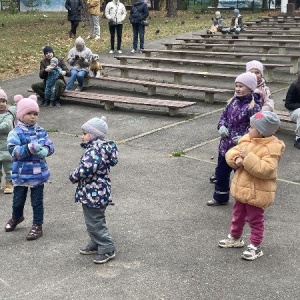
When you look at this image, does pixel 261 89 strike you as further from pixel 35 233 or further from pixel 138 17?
pixel 138 17

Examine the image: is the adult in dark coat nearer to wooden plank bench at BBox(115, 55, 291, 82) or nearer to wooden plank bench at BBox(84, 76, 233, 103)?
wooden plank bench at BBox(84, 76, 233, 103)

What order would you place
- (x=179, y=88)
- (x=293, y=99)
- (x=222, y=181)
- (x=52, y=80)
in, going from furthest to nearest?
(x=52, y=80)
(x=179, y=88)
(x=293, y=99)
(x=222, y=181)

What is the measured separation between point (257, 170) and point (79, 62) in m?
8.94

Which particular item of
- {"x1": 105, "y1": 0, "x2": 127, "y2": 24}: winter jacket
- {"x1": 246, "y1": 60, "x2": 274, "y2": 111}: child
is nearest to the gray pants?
{"x1": 246, "y1": 60, "x2": 274, "y2": 111}: child

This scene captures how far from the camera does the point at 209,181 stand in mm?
7469

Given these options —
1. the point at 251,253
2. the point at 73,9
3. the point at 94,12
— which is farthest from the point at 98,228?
the point at 73,9

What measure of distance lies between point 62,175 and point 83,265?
9.23 ft

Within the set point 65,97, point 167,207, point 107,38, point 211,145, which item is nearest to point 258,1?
point 107,38

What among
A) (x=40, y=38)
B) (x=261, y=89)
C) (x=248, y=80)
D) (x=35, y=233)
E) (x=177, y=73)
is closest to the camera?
(x=35, y=233)

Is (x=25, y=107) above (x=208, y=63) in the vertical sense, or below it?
above

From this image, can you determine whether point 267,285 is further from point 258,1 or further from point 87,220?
point 258,1

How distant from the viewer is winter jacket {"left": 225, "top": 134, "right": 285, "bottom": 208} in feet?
16.1

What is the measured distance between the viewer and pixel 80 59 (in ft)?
43.2

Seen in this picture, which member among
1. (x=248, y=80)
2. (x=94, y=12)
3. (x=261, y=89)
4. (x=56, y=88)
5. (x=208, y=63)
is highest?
(x=94, y=12)
